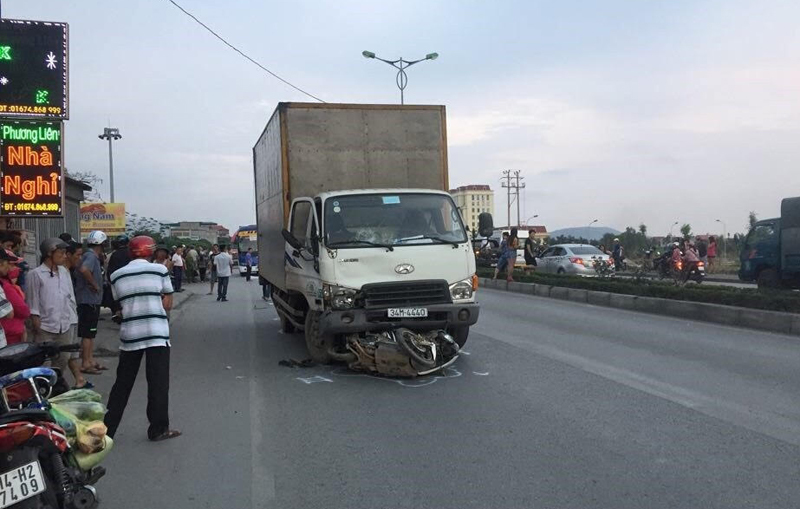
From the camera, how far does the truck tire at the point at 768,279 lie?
17.6 metres

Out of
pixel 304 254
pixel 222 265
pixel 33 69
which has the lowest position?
pixel 222 265

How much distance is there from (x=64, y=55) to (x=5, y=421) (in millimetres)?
7932

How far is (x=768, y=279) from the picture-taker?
1784cm

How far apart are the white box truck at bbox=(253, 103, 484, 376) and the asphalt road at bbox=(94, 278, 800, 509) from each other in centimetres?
54

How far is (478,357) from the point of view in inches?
382

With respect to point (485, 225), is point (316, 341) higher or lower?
lower

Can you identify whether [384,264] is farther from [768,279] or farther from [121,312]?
[768,279]

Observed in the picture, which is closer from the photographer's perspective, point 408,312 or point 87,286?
point 408,312

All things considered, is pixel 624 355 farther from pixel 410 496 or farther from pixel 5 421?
pixel 5 421

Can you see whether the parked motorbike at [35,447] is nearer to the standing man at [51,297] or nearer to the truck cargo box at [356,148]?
the standing man at [51,297]

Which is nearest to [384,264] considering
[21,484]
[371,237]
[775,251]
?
[371,237]

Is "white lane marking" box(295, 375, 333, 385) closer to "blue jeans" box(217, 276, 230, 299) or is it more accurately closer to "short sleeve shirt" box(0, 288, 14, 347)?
"short sleeve shirt" box(0, 288, 14, 347)

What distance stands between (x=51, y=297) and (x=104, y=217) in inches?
1702

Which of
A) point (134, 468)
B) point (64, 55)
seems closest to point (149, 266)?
point (134, 468)
